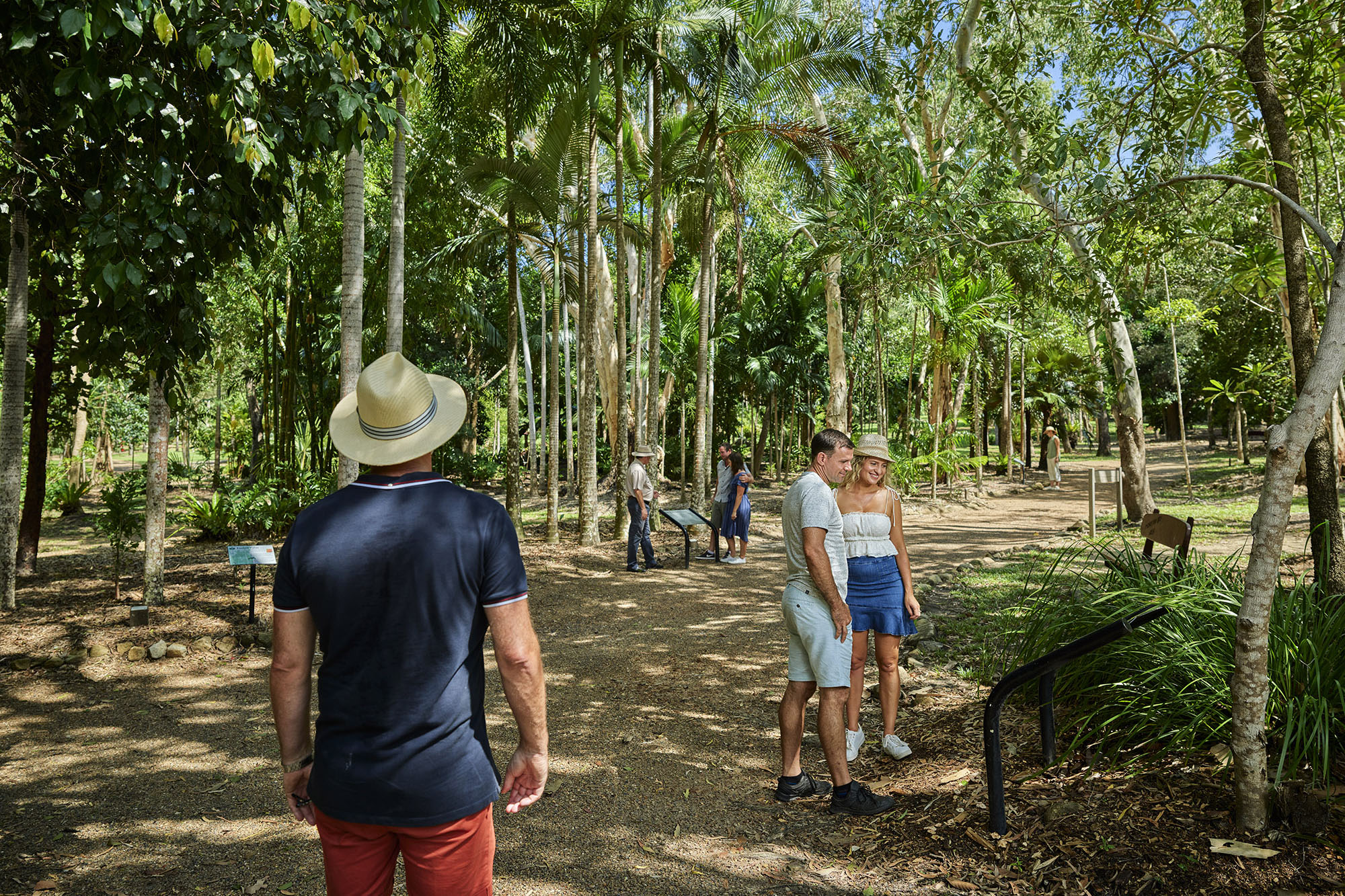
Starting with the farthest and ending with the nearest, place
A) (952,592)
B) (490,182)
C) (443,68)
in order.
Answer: (490,182) < (443,68) < (952,592)

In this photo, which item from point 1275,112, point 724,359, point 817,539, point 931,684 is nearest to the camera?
point 817,539

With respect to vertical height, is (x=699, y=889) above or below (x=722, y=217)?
below

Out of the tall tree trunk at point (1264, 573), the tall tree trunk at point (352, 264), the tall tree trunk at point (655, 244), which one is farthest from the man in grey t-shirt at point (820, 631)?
the tall tree trunk at point (655, 244)

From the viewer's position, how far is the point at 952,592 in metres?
9.66

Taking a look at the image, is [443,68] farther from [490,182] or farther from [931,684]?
[931,684]

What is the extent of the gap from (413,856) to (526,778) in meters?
0.34

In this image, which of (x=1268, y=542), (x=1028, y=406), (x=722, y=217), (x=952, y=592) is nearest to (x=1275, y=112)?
(x=1268, y=542)

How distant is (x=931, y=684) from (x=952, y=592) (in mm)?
3564

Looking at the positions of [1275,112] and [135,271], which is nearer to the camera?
[135,271]

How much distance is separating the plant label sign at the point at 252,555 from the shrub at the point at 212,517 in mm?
7579

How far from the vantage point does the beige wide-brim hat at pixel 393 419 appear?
7.78 feet

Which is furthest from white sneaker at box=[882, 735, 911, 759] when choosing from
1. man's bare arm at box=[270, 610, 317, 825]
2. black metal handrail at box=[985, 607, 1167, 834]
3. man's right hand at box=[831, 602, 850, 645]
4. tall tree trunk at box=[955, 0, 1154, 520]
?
man's bare arm at box=[270, 610, 317, 825]

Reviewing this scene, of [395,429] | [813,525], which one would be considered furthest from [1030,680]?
[395,429]

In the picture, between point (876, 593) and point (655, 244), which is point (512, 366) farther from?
point (876, 593)
